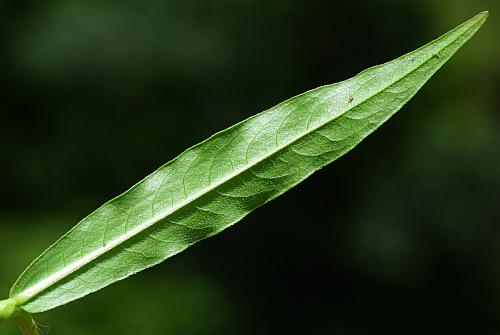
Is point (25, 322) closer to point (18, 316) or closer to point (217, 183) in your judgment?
point (18, 316)

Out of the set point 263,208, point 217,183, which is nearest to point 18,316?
point 217,183

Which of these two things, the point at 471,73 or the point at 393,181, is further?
the point at 471,73

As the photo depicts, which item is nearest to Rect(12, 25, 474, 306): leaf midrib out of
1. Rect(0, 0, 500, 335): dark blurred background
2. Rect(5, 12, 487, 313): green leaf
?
Rect(5, 12, 487, 313): green leaf

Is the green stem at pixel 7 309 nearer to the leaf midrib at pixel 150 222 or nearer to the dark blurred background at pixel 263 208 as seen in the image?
the leaf midrib at pixel 150 222

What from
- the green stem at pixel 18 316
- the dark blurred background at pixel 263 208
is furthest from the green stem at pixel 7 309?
the dark blurred background at pixel 263 208

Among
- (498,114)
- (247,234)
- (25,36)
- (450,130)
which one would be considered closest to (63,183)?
(25,36)

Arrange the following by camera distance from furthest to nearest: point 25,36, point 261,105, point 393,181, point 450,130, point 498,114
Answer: point 498,114
point 450,130
point 393,181
point 261,105
point 25,36

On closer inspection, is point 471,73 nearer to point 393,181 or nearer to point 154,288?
point 393,181
